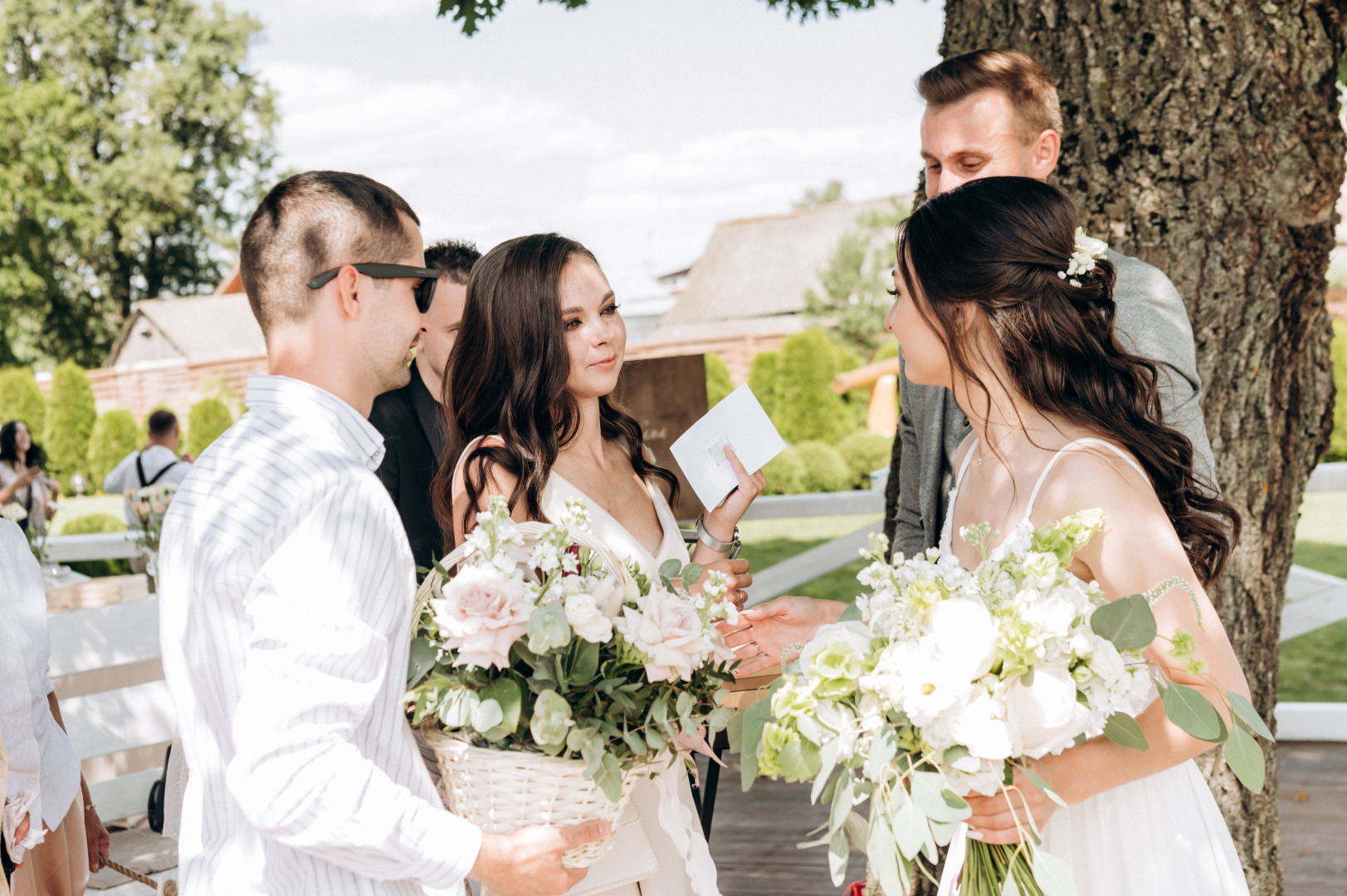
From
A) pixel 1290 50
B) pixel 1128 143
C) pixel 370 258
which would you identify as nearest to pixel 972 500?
pixel 370 258

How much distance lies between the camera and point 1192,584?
1713 mm

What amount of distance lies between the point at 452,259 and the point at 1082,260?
234 centimetres

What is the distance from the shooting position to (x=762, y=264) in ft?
152

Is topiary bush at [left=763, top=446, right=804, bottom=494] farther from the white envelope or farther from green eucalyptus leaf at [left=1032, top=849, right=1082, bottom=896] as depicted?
green eucalyptus leaf at [left=1032, top=849, right=1082, bottom=896]

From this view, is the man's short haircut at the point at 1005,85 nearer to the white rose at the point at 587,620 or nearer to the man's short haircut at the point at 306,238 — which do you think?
the man's short haircut at the point at 306,238

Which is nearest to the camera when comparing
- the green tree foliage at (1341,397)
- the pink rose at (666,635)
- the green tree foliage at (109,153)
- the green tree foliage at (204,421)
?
the pink rose at (666,635)

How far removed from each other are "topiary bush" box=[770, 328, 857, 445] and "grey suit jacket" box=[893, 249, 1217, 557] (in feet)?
53.0

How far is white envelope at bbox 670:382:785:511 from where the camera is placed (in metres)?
2.76

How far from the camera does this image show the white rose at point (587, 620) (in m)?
1.56

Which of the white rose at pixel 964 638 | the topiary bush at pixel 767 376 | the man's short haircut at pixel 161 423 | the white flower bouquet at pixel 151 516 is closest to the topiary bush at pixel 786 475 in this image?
the topiary bush at pixel 767 376

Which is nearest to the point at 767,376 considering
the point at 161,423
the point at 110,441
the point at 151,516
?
the point at 161,423

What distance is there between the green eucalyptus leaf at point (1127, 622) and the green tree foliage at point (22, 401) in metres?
27.1

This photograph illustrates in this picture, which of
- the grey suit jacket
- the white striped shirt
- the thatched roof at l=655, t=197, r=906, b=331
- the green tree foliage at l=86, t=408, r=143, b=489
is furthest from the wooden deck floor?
the thatched roof at l=655, t=197, r=906, b=331

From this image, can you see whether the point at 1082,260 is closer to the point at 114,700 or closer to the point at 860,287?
the point at 114,700
